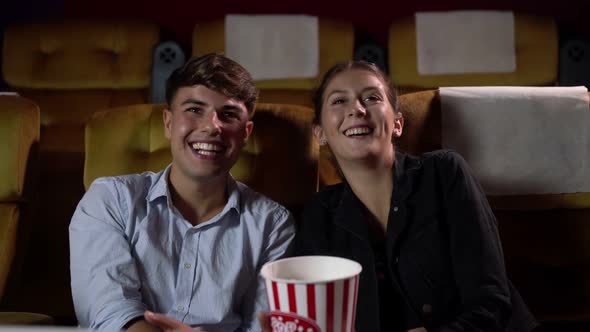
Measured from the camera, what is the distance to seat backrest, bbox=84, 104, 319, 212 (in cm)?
144

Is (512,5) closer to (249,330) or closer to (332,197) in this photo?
(332,197)

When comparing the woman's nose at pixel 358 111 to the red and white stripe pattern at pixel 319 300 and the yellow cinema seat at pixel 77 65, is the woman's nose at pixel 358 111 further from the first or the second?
the yellow cinema seat at pixel 77 65

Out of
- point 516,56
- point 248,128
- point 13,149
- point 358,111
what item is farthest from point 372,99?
point 516,56

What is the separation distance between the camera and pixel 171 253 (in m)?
1.22

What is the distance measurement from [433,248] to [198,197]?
507 millimetres

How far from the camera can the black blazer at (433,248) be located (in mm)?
1113

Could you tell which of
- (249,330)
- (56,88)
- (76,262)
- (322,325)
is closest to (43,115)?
(56,88)

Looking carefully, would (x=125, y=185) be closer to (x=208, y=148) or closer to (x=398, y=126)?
(x=208, y=148)

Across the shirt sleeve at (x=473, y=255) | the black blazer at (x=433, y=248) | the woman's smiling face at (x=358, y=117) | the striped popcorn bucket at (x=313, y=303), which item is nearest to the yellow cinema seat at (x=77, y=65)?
the woman's smiling face at (x=358, y=117)

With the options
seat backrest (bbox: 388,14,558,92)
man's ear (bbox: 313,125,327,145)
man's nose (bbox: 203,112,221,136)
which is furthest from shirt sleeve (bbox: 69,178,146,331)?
seat backrest (bbox: 388,14,558,92)

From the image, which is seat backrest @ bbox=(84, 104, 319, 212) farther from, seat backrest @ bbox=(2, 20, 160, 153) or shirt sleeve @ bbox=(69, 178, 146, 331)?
seat backrest @ bbox=(2, 20, 160, 153)

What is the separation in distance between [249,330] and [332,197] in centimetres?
34

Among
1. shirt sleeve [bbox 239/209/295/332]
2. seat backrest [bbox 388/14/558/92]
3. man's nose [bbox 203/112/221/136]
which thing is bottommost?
shirt sleeve [bbox 239/209/295/332]

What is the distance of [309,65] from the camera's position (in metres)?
2.40
